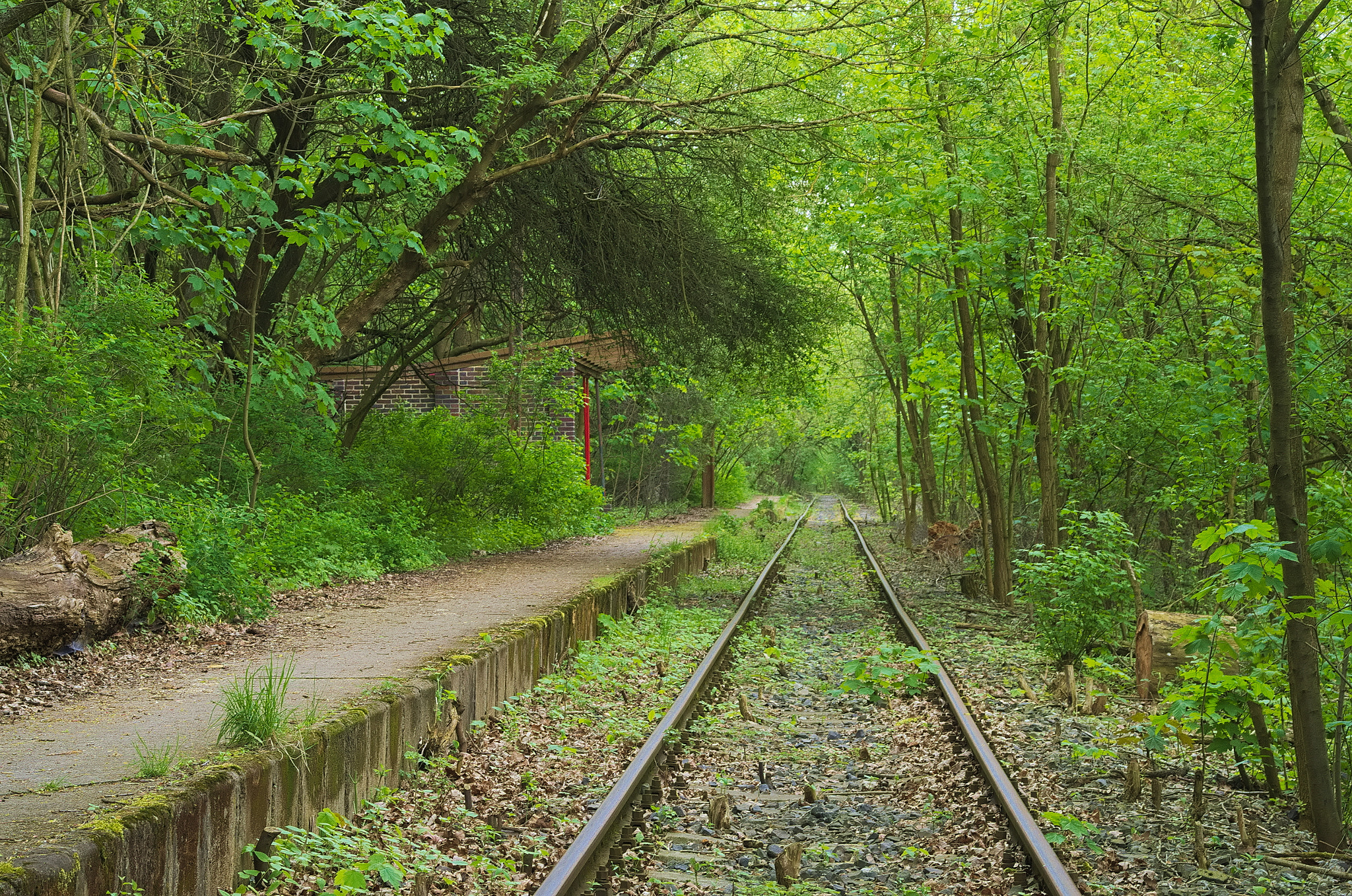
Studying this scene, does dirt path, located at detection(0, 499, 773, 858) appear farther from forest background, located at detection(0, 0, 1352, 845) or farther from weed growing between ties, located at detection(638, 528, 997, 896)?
weed growing between ties, located at detection(638, 528, 997, 896)

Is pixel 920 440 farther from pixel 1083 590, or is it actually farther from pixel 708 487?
pixel 1083 590

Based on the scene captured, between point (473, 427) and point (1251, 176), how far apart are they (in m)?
11.7

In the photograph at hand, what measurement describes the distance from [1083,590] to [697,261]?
723 centimetres

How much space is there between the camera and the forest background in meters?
7.06

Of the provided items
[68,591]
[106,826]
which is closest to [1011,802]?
[106,826]

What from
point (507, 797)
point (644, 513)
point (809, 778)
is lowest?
point (809, 778)

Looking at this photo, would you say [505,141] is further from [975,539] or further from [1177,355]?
[975,539]

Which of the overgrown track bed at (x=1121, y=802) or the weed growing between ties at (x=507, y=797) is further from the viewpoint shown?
the overgrown track bed at (x=1121, y=802)

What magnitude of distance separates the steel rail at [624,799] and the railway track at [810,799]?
0.04 ft

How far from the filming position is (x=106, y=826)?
11.3 feet

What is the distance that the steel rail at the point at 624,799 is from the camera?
433 cm

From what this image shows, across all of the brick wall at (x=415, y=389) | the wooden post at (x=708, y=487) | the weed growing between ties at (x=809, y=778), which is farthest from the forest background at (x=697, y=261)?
the wooden post at (x=708, y=487)

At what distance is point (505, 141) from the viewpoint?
38.2 ft

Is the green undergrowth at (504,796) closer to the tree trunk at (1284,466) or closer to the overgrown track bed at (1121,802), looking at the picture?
the overgrown track bed at (1121,802)
